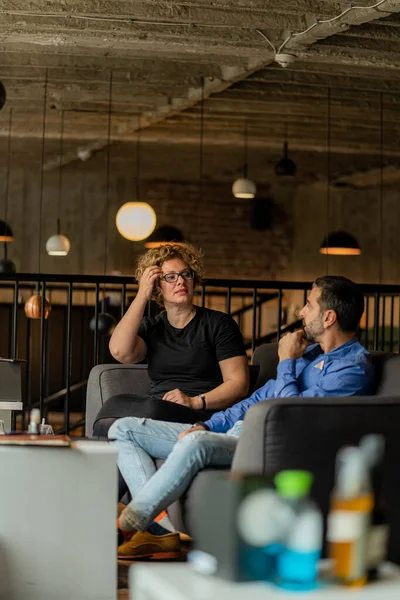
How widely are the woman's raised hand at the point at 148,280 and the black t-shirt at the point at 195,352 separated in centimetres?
16

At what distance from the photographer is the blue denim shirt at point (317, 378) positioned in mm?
3650

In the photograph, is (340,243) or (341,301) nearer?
(341,301)

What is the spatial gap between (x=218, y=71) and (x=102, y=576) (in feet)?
20.1

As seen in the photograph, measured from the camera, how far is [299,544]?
5.65ft

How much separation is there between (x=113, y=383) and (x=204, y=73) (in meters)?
4.38

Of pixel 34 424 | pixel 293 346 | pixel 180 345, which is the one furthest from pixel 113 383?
pixel 34 424

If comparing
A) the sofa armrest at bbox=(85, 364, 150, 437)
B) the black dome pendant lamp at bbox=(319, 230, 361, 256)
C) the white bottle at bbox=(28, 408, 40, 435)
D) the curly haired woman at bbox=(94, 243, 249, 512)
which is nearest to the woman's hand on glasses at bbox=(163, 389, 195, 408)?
the curly haired woman at bbox=(94, 243, 249, 512)

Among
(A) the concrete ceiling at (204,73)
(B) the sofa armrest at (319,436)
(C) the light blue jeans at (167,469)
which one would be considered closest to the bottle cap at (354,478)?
(B) the sofa armrest at (319,436)

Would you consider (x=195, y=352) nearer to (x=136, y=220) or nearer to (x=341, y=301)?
(x=341, y=301)

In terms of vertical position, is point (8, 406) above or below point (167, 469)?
above

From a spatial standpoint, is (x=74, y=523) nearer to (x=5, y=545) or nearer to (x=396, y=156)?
(x=5, y=545)

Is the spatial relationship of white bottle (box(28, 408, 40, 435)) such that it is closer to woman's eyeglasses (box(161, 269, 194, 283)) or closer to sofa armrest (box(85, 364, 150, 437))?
woman's eyeglasses (box(161, 269, 194, 283))

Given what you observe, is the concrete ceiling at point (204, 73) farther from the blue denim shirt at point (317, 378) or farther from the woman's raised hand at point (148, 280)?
the blue denim shirt at point (317, 378)

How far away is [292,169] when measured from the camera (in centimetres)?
1006
